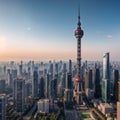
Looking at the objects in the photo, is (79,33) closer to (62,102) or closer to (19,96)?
(62,102)

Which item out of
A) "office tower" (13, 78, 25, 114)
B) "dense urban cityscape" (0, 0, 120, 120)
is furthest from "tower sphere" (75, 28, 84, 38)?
"office tower" (13, 78, 25, 114)

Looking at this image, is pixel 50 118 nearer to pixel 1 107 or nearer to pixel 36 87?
pixel 1 107

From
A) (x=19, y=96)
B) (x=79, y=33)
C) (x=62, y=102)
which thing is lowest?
(x=62, y=102)

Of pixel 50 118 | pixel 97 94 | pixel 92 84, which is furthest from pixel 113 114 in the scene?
pixel 92 84

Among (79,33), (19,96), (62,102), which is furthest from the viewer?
(79,33)

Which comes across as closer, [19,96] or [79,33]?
[19,96]

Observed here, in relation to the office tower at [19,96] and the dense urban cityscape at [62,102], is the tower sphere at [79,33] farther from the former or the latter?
the office tower at [19,96]

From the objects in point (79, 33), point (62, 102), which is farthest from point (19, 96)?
point (79, 33)

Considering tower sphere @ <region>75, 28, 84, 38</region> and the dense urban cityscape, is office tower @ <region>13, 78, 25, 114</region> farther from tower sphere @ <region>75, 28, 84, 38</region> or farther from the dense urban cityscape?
tower sphere @ <region>75, 28, 84, 38</region>

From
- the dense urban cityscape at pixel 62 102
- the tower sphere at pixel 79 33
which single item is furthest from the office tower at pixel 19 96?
the tower sphere at pixel 79 33
